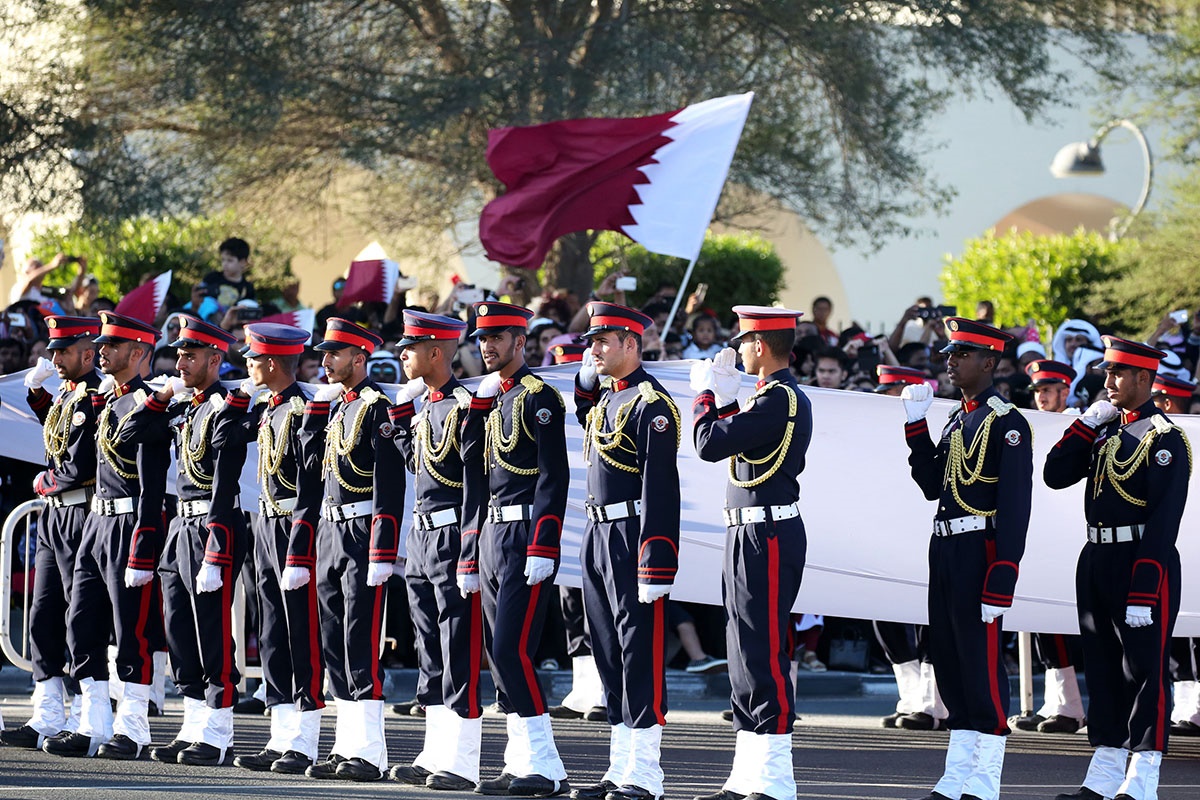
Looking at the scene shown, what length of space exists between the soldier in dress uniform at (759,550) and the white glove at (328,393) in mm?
1949

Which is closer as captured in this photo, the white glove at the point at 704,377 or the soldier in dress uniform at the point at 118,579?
the white glove at the point at 704,377

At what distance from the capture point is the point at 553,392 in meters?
8.26

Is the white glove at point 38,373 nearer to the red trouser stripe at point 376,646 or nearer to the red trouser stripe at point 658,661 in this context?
the red trouser stripe at point 376,646

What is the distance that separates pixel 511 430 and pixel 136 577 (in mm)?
2012

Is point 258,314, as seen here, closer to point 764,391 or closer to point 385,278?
point 385,278

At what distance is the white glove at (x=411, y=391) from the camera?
8.62 m

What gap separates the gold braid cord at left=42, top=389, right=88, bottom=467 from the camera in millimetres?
9258

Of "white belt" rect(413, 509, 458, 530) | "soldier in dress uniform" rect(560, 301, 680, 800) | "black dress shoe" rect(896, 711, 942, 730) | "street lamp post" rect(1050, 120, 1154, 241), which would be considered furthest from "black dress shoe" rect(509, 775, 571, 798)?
"street lamp post" rect(1050, 120, 1154, 241)

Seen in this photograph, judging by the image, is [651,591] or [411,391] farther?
[411,391]

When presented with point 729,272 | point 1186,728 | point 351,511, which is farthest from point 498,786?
point 729,272

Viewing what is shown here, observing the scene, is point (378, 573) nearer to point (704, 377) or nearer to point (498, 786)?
point (498, 786)

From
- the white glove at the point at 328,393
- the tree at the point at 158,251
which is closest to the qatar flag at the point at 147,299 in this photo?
the tree at the point at 158,251

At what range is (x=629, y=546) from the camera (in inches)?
312

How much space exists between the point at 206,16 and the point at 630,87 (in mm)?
A: 3447
